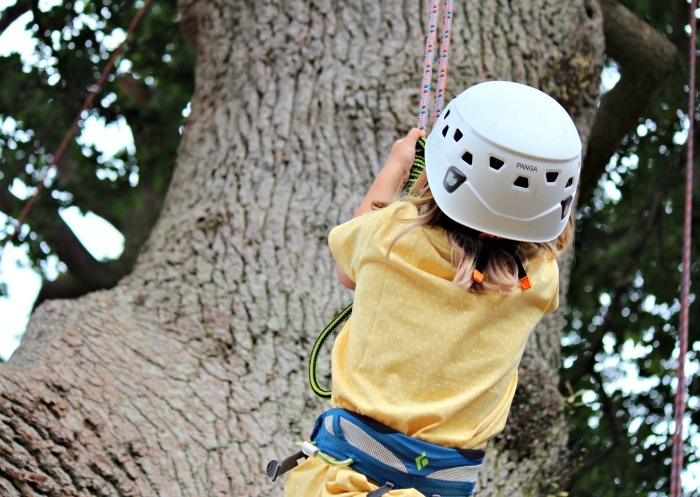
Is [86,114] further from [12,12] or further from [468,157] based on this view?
[468,157]

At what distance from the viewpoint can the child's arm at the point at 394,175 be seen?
2.27 meters

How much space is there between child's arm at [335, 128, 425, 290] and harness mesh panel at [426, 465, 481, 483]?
A: 504 mm

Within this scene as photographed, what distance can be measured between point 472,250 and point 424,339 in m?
0.21

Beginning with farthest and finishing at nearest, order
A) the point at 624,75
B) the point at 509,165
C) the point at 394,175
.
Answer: the point at 624,75, the point at 394,175, the point at 509,165

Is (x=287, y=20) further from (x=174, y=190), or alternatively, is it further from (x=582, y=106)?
(x=582, y=106)

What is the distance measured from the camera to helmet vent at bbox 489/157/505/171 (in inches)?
77.6

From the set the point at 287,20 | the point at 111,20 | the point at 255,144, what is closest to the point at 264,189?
the point at 255,144

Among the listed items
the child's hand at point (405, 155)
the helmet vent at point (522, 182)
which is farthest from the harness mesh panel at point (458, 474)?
the child's hand at point (405, 155)

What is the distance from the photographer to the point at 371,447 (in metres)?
1.98

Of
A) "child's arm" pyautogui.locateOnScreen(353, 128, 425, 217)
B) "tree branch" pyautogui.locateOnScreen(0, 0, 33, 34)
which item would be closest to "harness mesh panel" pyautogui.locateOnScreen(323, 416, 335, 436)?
"child's arm" pyautogui.locateOnScreen(353, 128, 425, 217)

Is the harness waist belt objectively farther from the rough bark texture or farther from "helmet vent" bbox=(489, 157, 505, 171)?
the rough bark texture

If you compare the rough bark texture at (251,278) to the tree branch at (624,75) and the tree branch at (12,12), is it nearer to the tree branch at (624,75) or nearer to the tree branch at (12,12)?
the tree branch at (624,75)

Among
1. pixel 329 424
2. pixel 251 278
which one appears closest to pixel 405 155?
pixel 329 424

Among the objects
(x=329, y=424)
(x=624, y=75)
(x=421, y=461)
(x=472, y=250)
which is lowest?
(x=624, y=75)
